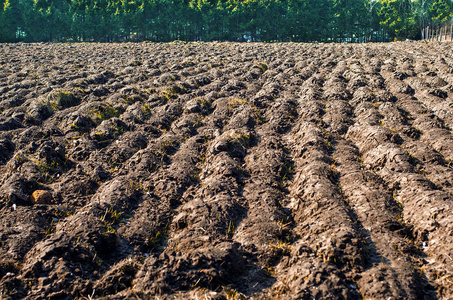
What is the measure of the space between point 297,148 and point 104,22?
43.6 meters

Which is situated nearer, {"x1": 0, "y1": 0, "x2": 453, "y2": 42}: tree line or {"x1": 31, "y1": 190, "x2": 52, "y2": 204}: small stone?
{"x1": 31, "y1": 190, "x2": 52, "y2": 204}: small stone

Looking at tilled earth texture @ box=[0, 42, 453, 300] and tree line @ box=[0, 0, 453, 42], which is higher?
tree line @ box=[0, 0, 453, 42]

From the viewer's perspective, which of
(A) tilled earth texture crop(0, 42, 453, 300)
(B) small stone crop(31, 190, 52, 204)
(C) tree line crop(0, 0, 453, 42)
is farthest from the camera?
(C) tree line crop(0, 0, 453, 42)

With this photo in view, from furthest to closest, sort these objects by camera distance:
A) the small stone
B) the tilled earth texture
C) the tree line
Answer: the tree line < the small stone < the tilled earth texture

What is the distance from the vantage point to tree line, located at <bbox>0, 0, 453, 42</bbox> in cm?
4175

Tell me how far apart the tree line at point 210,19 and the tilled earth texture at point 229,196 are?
122 ft

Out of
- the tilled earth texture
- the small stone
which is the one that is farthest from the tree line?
the small stone

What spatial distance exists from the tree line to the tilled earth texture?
37044 mm

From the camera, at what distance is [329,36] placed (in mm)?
42969

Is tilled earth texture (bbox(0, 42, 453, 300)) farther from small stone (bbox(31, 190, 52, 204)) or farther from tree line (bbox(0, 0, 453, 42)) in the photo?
tree line (bbox(0, 0, 453, 42))

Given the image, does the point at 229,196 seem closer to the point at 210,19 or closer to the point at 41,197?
the point at 41,197

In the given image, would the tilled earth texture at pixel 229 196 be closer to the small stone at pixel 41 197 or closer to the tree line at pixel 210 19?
the small stone at pixel 41 197

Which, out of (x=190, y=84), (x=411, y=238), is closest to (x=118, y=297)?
(x=411, y=238)

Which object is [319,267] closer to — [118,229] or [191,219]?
[191,219]
